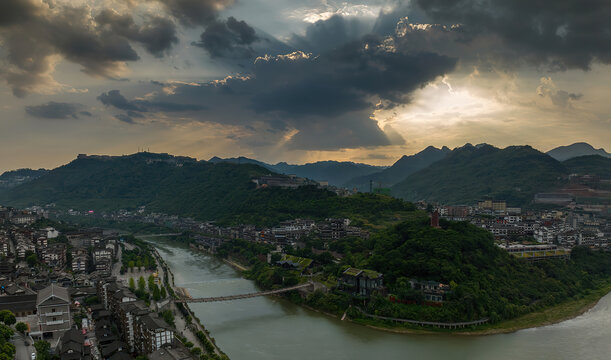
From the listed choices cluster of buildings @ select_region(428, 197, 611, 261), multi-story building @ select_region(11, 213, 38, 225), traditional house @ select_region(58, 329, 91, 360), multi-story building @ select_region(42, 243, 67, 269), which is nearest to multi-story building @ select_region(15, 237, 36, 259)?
multi-story building @ select_region(42, 243, 67, 269)

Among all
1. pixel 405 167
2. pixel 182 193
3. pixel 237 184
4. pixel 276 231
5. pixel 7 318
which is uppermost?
pixel 405 167

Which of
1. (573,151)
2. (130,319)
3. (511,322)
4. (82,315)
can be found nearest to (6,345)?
(130,319)

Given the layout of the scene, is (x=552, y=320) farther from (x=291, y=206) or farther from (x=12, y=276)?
(x=291, y=206)

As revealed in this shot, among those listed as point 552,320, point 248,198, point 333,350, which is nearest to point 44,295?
point 333,350

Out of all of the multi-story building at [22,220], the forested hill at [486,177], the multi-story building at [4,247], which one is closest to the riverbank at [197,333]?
the multi-story building at [4,247]

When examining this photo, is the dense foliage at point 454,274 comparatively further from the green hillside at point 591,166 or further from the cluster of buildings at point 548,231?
the green hillside at point 591,166

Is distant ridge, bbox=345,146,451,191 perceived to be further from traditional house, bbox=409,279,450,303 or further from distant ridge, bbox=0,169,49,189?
traditional house, bbox=409,279,450,303

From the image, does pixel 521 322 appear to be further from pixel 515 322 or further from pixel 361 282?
pixel 361 282
